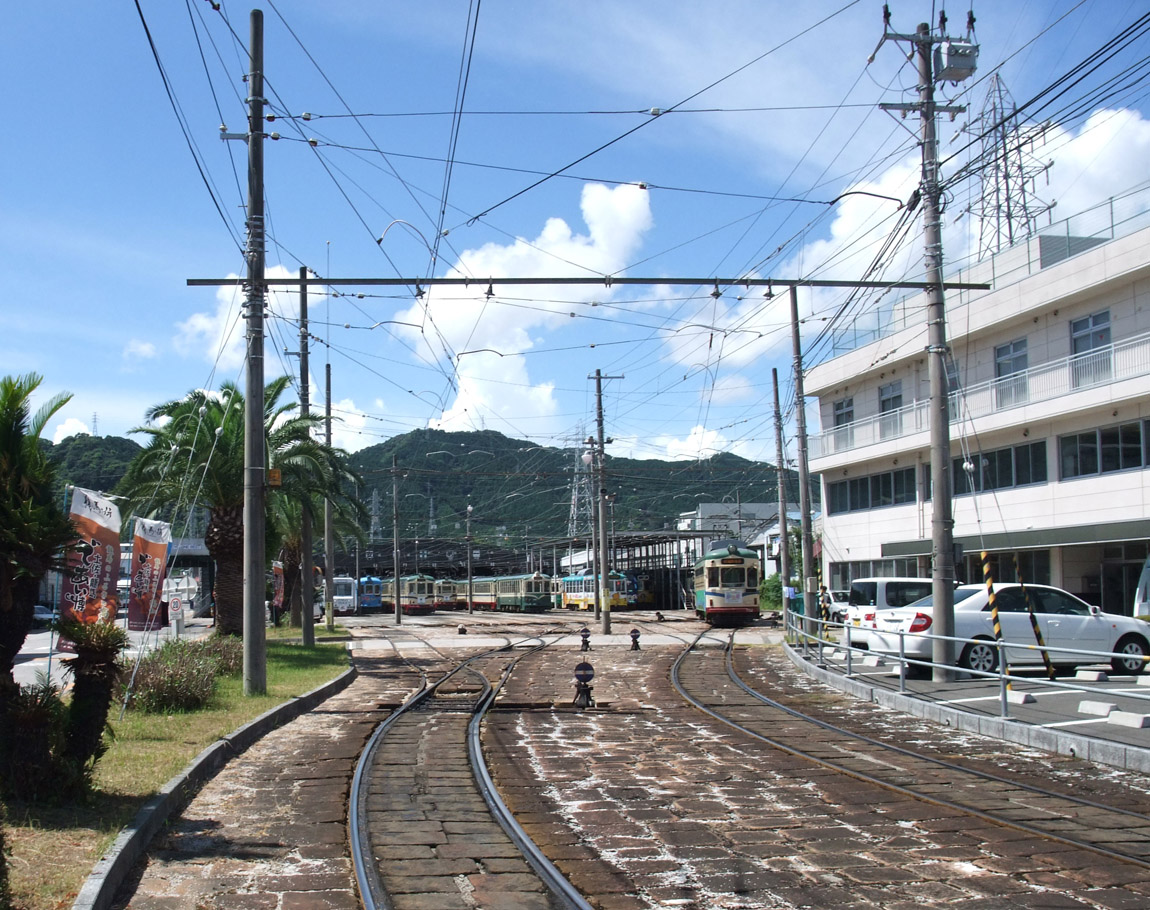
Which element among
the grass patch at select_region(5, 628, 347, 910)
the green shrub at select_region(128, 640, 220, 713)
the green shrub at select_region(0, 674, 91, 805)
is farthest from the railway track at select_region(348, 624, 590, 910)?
the green shrub at select_region(128, 640, 220, 713)

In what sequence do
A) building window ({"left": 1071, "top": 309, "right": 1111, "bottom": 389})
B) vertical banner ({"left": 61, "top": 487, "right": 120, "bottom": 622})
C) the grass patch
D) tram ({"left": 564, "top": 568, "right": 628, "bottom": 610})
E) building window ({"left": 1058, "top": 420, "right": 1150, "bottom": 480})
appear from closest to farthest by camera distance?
the grass patch < vertical banner ({"left": 61, "top": 487, "right": 120, "bottom": 622}) < building window ({"left": 1058, "top": 420, "right": 1150, "bottom": 480}) < building window ({"left": 1071, "top": 309, "right": 1111, "bottom": 389}) < tram ({"left": 564, "top": 568, "right": 628, "bottom": 610})

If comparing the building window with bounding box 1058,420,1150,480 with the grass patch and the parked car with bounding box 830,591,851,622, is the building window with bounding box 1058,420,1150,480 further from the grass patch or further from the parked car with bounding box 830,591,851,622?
the grass patch

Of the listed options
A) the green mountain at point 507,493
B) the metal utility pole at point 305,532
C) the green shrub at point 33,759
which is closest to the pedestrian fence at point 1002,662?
the green shrub at point 33,759

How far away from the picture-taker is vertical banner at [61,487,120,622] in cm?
1110

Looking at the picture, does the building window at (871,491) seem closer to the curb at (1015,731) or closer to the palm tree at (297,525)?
the palm tree at (297,525)

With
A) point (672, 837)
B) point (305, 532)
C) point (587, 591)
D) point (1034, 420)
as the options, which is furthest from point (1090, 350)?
point (587, 591)

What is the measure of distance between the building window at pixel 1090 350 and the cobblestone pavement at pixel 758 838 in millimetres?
18039

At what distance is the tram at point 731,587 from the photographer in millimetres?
45688

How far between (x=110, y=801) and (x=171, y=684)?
6.36 m

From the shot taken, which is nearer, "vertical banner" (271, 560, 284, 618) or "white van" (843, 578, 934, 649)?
"white van" (843, 578, 934, 649)

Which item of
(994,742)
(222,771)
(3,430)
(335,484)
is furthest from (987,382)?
(3,430)

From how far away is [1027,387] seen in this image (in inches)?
1172

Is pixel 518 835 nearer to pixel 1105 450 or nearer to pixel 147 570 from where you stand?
pixel 147 570

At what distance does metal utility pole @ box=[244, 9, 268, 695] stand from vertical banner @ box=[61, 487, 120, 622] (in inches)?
204
